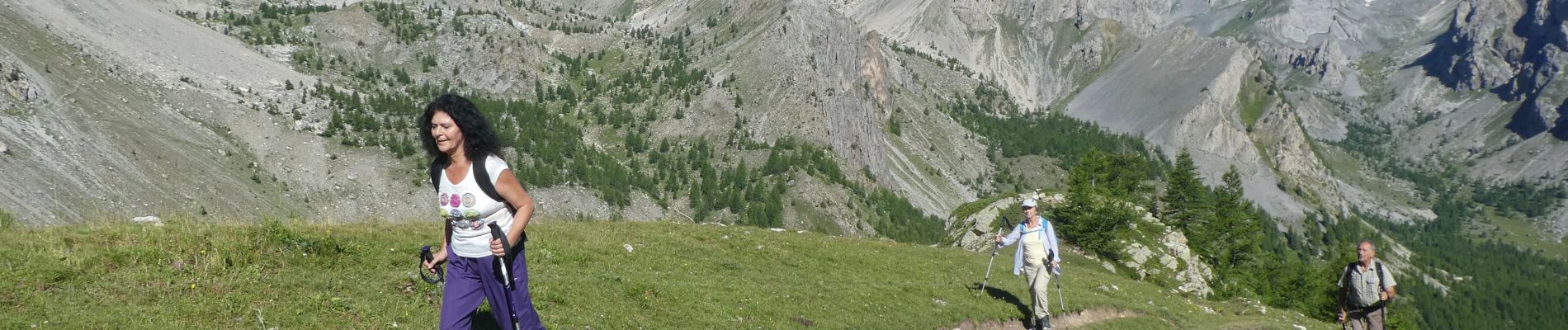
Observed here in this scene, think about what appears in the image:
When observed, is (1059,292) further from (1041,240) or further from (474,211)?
(474,211)

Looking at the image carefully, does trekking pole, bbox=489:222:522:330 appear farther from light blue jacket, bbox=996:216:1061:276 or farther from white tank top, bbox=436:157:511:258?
light blue jacket, bbox=996:216:1061:276

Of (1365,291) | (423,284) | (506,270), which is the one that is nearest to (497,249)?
(506,270)

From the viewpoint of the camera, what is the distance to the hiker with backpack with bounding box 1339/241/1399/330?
18.2 meters

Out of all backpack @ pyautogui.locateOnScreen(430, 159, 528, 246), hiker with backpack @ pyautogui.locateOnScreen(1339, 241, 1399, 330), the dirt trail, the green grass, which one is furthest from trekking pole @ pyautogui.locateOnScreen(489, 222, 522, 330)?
hiker with backpack @ pyautogui.locateOnScreen(1339, 241, 1399, 330)

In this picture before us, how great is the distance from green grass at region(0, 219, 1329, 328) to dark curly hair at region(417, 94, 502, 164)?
5.33 meters

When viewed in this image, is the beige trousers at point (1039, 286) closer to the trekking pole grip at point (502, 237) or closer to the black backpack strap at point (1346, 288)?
the black backpack strap at point (1346, 288)

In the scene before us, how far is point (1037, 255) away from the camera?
20.1 meters

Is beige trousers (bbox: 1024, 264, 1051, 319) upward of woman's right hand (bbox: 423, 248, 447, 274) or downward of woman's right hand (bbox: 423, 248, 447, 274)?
downward

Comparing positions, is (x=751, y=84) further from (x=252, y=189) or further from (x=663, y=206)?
(x=252, y=189)

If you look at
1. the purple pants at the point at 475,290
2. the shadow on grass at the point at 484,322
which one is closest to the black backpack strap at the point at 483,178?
the purple pants at the point at 475,290

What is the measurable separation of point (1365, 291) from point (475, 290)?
64.1 feet

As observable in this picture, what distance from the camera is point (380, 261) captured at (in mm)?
17562

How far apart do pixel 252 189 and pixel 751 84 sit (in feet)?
312

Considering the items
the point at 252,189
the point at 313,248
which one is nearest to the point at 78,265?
the point at 313,248
